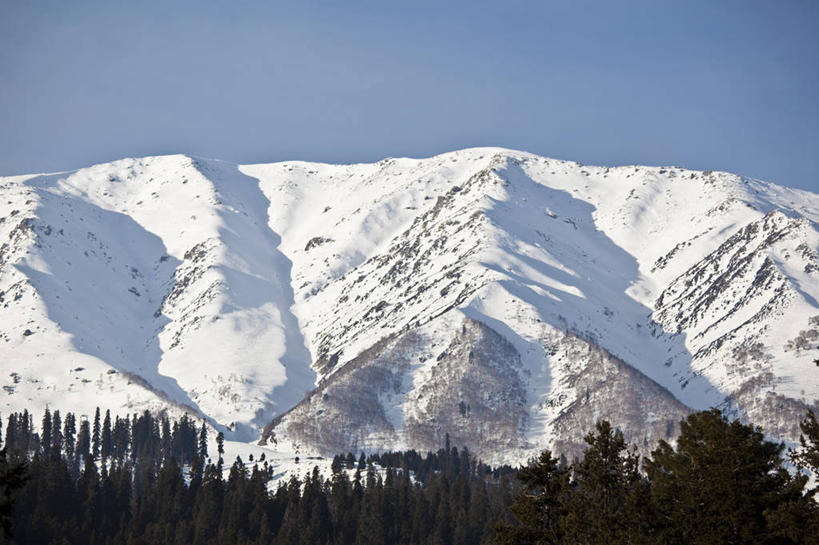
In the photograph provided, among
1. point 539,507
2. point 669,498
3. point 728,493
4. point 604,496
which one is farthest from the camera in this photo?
point 669,498

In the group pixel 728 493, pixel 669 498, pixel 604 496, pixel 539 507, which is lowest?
pixel 728 493

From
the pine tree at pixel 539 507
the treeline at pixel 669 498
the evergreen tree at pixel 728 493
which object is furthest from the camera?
the pine tree at pixel 539 507

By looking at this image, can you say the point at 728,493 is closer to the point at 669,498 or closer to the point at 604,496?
the point at 669,498

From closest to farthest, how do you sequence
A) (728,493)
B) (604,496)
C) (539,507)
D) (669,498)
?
1. (728,493)
2. (604,496)
3. (539,507)
4. (669,498)

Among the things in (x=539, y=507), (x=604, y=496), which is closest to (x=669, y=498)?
(x=604, y=496)

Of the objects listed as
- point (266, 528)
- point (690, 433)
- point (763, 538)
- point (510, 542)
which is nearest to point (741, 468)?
point (763, 538)

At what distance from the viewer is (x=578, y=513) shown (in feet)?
213

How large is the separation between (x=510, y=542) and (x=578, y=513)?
17.6 ft

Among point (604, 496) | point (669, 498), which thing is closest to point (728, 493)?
point (669, 498)

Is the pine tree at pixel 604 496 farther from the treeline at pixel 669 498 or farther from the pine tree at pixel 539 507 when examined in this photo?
the pine tree at pixel 539 507

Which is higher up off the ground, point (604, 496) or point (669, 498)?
point (669, 498)

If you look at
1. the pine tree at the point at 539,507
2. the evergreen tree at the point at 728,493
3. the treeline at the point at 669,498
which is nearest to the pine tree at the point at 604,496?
the treeline at the point at 669,498

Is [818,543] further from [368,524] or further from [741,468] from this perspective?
[368,524]

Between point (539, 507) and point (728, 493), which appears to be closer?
point (728, 493)
